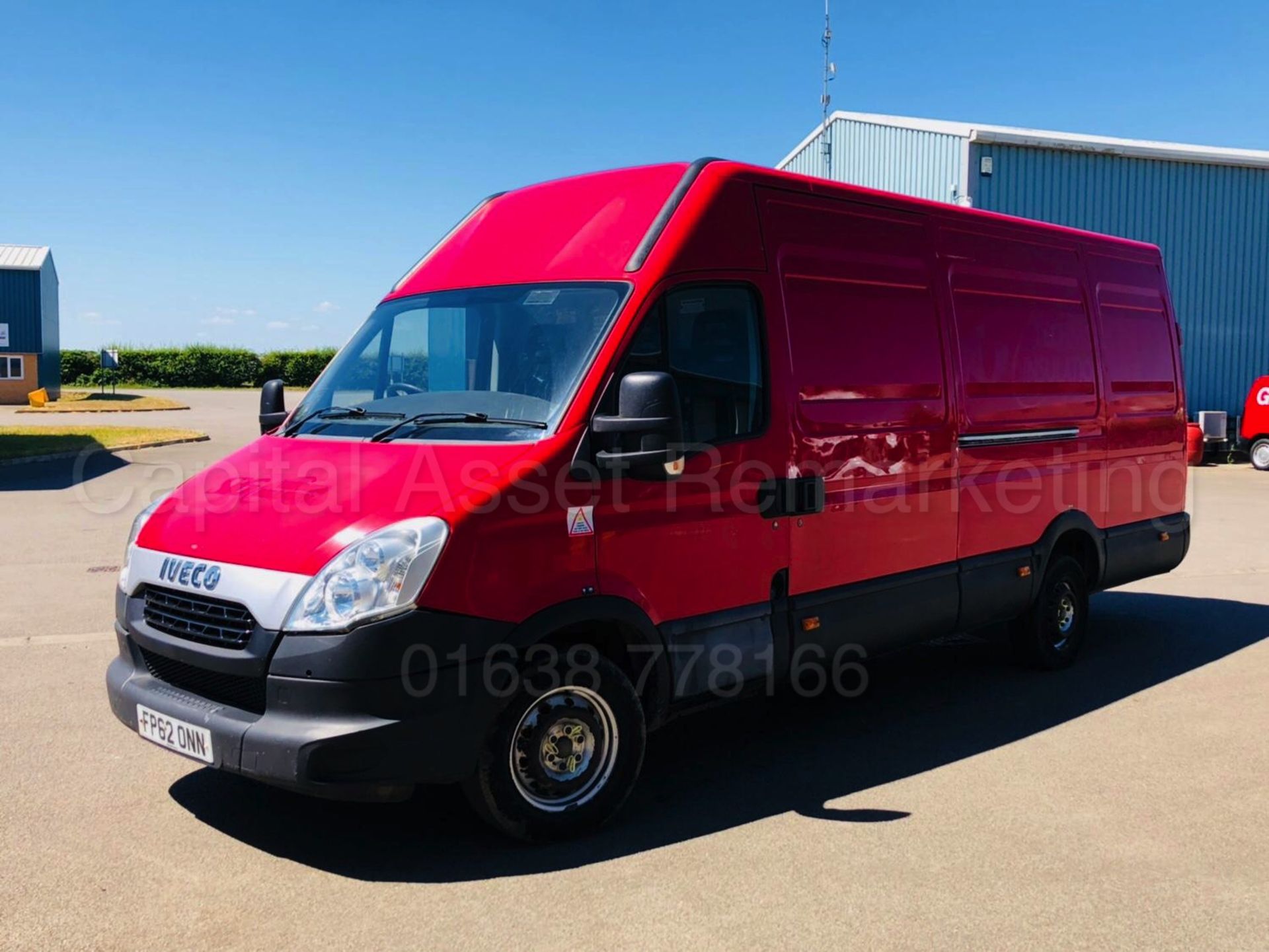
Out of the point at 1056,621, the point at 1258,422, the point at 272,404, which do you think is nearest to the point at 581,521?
the point at 272,404

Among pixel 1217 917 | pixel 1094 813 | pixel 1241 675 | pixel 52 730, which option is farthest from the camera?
pixel 1241 675

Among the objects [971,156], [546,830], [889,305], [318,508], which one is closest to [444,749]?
[546,830]

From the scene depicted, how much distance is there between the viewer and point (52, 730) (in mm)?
5691

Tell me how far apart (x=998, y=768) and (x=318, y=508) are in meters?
3.29

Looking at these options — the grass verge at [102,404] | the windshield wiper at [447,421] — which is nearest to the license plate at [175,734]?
the windshield wiper at [447,421]

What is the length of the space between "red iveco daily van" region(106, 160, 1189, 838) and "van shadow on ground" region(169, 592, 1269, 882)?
0.74ft

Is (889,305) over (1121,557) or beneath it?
over

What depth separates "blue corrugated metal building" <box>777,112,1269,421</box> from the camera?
2252cm

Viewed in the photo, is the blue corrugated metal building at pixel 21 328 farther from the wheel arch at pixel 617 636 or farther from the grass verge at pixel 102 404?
the wheel arch at pixel 617 636

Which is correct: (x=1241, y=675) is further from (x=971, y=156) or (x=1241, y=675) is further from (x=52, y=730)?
(x=971, y=156)

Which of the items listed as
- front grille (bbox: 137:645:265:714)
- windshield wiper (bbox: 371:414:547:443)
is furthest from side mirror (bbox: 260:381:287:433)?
front grille (bbox: 137:645:265:714)

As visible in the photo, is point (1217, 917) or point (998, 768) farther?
point (998, 768)

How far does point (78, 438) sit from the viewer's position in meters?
23.4

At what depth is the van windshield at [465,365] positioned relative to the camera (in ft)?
14.9
